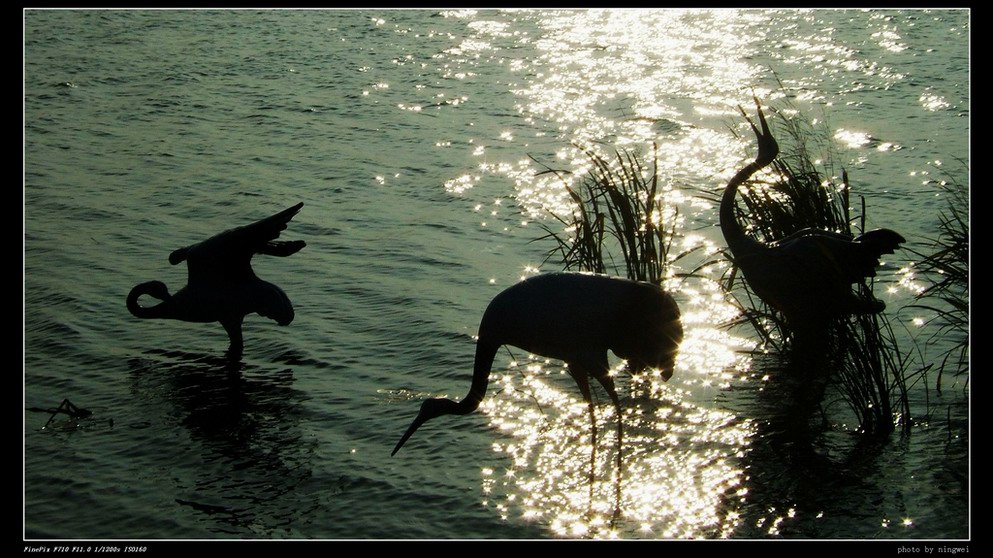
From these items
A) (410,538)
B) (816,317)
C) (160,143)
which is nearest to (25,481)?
(410,538)

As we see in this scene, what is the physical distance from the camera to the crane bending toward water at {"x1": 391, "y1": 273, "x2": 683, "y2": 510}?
725 centimetres

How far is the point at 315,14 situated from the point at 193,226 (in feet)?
39.3

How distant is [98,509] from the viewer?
6.88 m

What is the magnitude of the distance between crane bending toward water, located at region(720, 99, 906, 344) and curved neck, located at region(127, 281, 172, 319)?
4.27m

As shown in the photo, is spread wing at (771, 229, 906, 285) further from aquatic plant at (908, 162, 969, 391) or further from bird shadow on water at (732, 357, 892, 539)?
bird shadow on water at (732, 357, 892, 539)

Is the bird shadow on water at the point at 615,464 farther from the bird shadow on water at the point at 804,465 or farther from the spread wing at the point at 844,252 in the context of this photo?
the spread wing at the point at 844,252

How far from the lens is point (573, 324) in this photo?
725 cm

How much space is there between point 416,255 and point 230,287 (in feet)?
8.98

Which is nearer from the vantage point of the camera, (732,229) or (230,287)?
(732,229)

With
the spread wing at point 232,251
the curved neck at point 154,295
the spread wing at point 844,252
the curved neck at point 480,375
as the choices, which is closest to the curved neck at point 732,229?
the spread wing at point 844,252

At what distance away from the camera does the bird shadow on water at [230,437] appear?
6828 millimetres

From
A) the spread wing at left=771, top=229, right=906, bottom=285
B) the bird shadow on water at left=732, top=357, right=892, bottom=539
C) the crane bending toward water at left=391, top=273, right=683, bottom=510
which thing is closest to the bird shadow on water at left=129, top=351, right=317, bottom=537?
the crane bending toward water at left=391, top=273, right=683, bottom=510

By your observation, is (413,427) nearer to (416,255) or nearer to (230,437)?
(230,437)

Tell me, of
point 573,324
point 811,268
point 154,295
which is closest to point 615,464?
point 573,324
